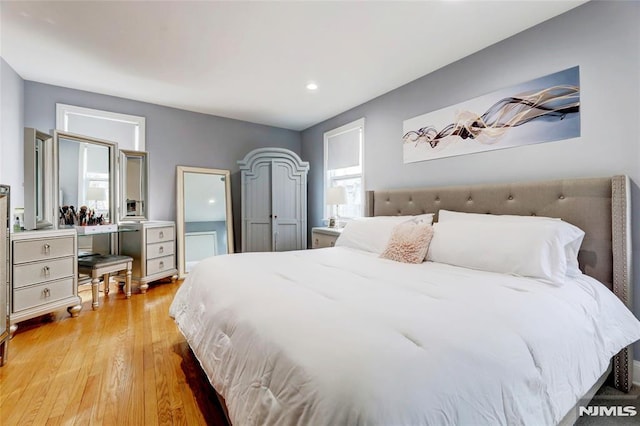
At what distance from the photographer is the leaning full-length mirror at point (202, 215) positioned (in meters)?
4.10

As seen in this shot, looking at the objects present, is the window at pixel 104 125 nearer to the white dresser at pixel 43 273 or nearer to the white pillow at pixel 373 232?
the white dresser at pixel 43 273

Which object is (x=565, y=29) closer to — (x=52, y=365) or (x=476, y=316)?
(x=476, y=316)

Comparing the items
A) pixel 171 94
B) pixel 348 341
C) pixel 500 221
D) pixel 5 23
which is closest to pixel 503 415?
pixel 348 341

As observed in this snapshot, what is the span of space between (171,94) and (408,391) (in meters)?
3.97

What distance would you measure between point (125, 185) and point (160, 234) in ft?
2.52

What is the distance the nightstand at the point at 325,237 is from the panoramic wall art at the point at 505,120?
121 centimetres

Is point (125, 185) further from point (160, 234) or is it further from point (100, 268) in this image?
point (100, 268)

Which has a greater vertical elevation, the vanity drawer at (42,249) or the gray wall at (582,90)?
the gray wall at (582,90)

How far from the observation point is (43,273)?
2521mm

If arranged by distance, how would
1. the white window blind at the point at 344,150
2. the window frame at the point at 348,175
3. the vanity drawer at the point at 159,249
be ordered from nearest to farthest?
the vanity drawer at the point at 159,249 → the window frame at the point at 348,175 → the white window blind at the point at 344,150

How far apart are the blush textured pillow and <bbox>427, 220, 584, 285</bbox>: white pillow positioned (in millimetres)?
76

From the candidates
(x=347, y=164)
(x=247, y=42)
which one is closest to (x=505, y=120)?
(x=347, y=164)

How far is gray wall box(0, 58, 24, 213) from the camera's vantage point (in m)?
2.61

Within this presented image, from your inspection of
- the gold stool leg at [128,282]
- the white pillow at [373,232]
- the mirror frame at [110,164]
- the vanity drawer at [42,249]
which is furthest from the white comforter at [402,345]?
the mirror frame at [110,164]
